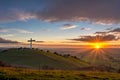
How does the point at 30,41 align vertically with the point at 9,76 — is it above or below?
above

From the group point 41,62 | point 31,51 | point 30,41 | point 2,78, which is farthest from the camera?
A: point 30,41

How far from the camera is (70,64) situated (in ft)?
289

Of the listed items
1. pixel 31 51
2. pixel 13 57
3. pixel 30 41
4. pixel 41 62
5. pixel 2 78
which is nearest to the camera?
pixel 2 78

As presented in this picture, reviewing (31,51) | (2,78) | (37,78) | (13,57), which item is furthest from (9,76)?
(31,51)

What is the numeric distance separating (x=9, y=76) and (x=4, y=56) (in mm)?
62486

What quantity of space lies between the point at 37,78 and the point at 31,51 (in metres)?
66.0

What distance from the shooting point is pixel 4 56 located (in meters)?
94.1

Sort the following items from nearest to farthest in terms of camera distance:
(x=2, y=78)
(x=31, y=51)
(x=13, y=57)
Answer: (x=2, y=78) → (x=13, y=57) → (x=31, y=51)

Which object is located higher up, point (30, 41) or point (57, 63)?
point (30, 41)

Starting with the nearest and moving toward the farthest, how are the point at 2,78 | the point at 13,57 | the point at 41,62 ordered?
the point at 2,78
the point at 41,62
the point at 13,57

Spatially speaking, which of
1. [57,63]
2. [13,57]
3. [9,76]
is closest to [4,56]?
[13,57]

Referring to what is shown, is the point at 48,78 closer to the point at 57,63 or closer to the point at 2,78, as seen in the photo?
the point at 2,78

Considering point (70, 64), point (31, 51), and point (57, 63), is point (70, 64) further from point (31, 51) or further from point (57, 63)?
point (31, 51)

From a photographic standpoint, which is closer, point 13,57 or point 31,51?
point 13,57
